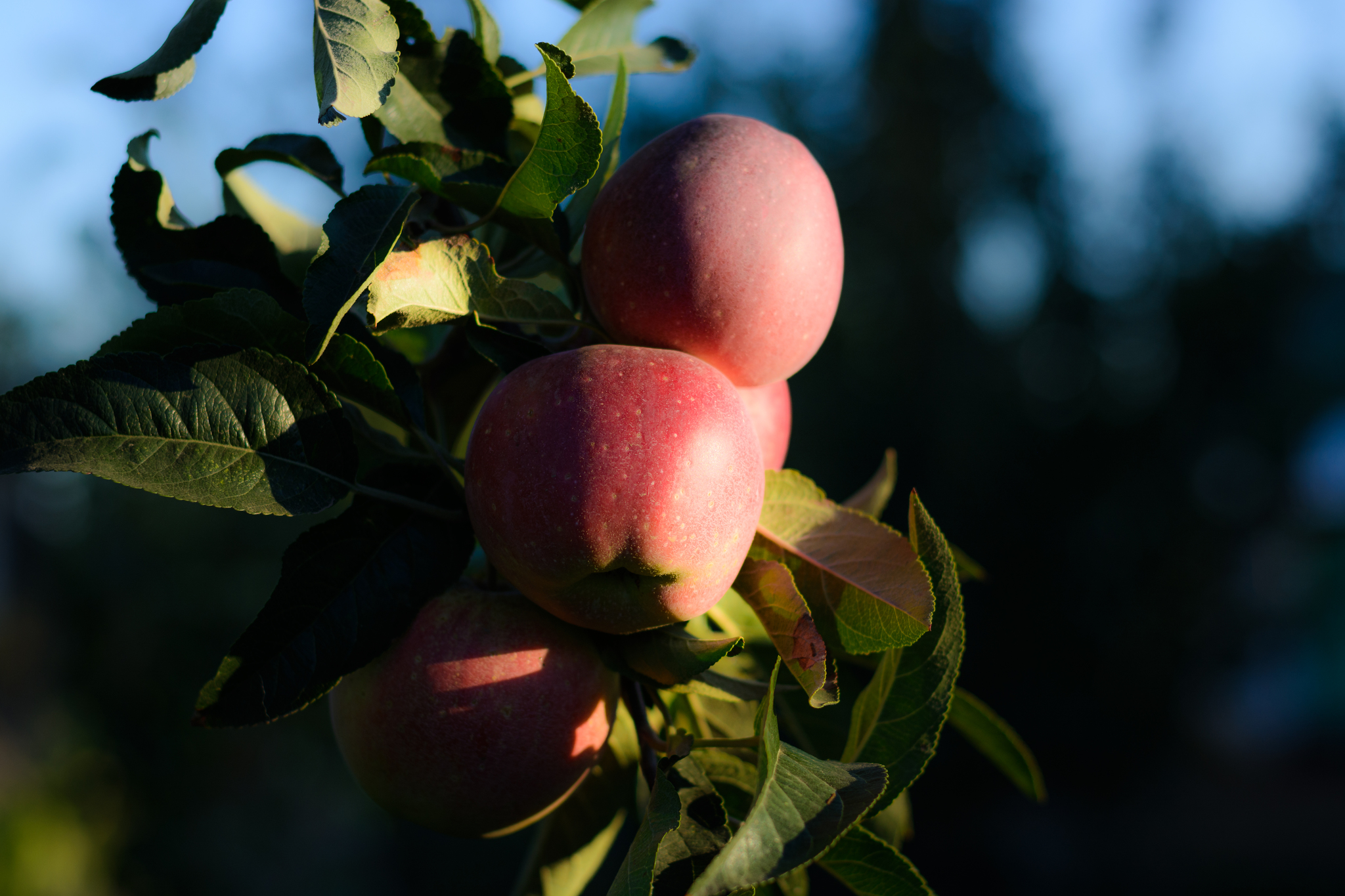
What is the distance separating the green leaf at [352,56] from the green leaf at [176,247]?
0.18 meters

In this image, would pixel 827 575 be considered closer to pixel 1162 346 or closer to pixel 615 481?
pixel 615 481

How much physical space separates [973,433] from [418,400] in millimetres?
6629

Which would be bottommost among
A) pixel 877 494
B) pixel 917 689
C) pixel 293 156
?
pixel 877 494

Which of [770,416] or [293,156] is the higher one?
[293,156]

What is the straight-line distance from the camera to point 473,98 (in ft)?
2.13

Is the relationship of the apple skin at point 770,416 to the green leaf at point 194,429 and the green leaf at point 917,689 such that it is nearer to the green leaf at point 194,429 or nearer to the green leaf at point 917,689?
the green leaf at point 917,689

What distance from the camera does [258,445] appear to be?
0.52m

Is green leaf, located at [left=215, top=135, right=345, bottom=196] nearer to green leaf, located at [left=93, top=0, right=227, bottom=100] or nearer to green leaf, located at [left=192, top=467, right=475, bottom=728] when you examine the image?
green leaf, located at [left=93, top=0, right=227, bottom=100]

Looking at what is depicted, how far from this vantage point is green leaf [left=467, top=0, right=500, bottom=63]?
0.66 metres

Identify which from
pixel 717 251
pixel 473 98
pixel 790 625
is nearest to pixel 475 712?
pixel 790 625

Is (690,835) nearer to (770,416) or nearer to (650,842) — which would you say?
(650,842)

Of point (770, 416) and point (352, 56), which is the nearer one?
point (352, 56)

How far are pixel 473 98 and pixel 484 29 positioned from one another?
0.22 feet

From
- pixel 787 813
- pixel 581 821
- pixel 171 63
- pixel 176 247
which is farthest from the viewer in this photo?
pixel 581 821
